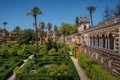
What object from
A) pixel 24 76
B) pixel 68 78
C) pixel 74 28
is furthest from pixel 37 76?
pixel 74 28

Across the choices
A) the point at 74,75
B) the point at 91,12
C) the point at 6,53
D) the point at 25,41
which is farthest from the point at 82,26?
the point at 25,41

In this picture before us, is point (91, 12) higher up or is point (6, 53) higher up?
point (91, 12)


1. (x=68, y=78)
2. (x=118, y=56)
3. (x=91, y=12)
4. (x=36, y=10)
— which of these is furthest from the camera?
(x=91, y=12)

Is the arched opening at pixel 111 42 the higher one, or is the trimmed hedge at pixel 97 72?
the arched opening at pixel 111 42

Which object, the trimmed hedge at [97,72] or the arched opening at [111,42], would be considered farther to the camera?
the arched opening at [111,42]

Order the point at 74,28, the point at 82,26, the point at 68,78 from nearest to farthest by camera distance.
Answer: the point at 68,78
the point at 82,26
the point at 74,28

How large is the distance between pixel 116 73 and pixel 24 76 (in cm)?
1332

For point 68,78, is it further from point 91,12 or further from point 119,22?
point 91,12

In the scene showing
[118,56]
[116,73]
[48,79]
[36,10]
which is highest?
[36,10]

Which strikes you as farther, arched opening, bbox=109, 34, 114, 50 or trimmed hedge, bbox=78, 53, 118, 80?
arched opening, bbox=109, 34, 114, 50

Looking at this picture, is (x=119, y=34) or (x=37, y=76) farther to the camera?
(x=37, y=76)

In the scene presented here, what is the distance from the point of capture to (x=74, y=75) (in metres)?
25.0

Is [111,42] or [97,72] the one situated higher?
[111,42]

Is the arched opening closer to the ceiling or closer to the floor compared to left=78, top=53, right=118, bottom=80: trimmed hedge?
closer to the ceiling
